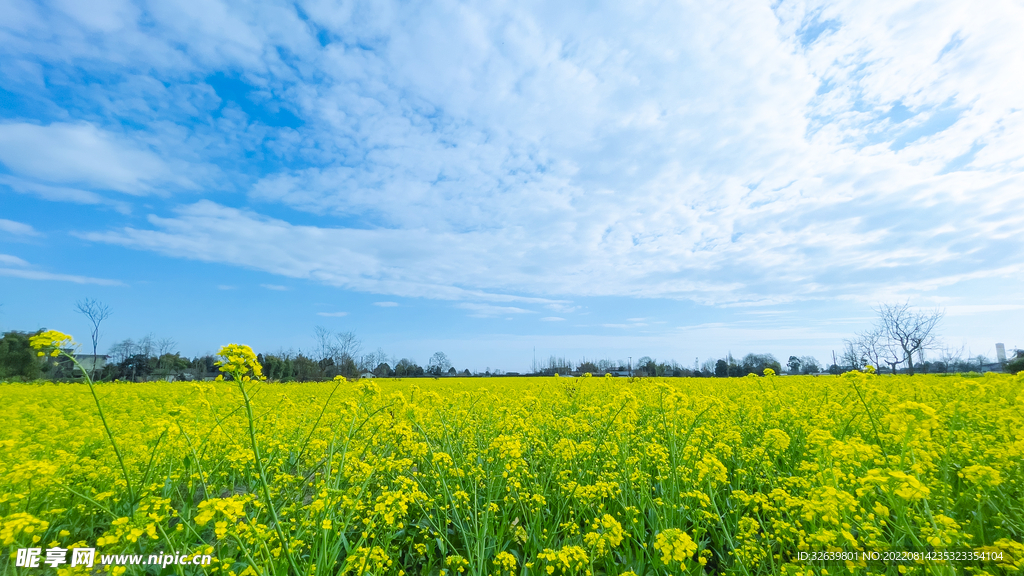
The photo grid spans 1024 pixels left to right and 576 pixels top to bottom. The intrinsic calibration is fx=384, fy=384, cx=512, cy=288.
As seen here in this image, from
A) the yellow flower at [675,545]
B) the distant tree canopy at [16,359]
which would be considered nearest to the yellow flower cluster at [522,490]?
the yellow flower at [675,545]

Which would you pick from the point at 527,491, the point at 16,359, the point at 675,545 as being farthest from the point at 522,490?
the point at 16,359

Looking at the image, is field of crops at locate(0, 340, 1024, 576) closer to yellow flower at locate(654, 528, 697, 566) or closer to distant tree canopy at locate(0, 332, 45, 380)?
yellow flower at locate(654, 528, 697, 566)

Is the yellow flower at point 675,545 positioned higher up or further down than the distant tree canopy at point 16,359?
further down

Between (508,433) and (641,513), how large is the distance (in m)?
2.39

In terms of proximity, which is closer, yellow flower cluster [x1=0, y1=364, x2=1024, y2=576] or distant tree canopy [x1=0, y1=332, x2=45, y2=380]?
yellow flower cluster [x1=0, y1=364, x2=1024, y2=576]

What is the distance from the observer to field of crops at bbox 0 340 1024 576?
9.20ft

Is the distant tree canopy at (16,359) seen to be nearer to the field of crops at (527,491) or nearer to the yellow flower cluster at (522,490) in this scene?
the yellow flower cluster at (522,490)

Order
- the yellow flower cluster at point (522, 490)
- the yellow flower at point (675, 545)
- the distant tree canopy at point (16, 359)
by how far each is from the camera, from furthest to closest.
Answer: the distant tree canopy at point (16, 359)
the yellow flower cluster at point (522, 490)
the yellow flower at point (675, 545)

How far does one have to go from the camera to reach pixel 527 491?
14.4 ft

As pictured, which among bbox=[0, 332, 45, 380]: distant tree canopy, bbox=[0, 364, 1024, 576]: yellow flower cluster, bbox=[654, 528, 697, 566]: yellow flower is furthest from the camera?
bbox=[0, 332, 45, 380]: distant tree canopy

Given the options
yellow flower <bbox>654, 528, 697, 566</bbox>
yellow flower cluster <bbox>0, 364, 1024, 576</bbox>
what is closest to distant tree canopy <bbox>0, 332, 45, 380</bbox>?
yellow flower cluster <bbox>0, 364, 1024, 576</bbox>

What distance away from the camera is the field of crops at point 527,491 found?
9.20 feet

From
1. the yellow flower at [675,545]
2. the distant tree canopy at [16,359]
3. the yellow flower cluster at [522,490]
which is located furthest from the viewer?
the distant tree canopy at [16,359]

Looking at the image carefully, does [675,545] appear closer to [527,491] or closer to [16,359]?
[527,491]
